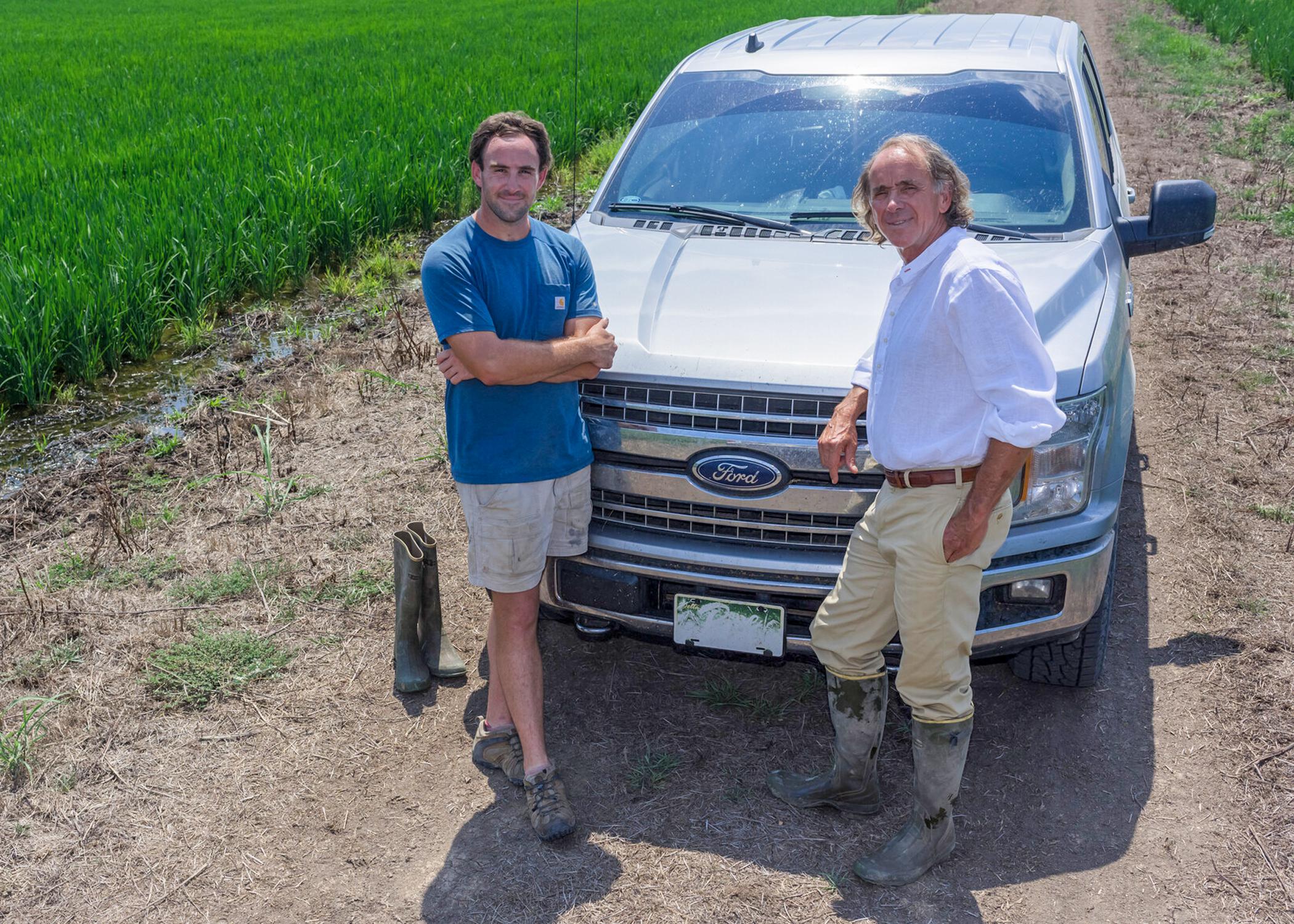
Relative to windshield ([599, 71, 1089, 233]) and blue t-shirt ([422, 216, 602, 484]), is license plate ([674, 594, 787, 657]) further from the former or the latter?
windshield ([599, 71, 1089, 233])

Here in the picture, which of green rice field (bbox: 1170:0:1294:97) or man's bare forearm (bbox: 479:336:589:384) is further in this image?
green rice field (bbox: 1170:0:1294:97)

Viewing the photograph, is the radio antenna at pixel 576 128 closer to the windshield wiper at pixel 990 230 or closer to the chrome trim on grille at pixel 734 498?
the windshield wiper at pixel 990 230

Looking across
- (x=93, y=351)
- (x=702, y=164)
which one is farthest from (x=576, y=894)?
(x=93, y=351)

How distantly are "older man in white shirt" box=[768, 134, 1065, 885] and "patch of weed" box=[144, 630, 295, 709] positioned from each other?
2.07m

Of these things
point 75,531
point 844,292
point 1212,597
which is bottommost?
point 75,531

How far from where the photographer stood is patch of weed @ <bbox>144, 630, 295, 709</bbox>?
3.88 m

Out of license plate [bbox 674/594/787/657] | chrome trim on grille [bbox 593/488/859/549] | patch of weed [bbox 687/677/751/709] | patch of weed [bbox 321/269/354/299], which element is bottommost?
patch of weed [bbox 687/677/751/709]

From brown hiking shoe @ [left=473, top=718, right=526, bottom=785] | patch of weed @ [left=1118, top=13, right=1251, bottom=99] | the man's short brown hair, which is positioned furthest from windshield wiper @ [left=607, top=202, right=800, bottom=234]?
patch of weed @ [left=1118, top=13, right=1251, bottom=99]

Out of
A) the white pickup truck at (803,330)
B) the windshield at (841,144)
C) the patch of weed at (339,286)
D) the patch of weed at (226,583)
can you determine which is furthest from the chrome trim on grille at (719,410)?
the patch of weed at (339,286)

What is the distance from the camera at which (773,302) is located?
347 centimetres

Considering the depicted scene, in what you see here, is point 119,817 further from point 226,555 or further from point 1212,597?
point 1212,597

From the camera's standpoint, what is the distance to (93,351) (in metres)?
6.76

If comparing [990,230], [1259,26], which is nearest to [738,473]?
[990,230]

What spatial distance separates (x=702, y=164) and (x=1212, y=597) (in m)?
2.59
